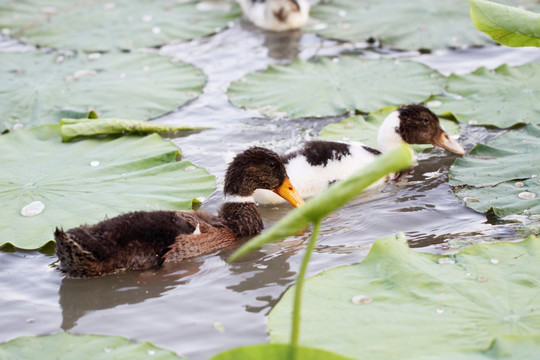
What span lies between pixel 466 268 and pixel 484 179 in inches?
59.3

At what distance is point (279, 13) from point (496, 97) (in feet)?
11.0

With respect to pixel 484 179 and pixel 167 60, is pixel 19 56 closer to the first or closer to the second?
pixel 167 60

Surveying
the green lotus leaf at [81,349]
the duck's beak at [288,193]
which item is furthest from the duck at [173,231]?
the green lotus leaf at [81,349]

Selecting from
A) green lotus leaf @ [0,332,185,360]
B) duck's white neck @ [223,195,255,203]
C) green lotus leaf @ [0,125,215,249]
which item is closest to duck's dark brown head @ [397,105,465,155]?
duck's white neck @ [223,195,255,203]

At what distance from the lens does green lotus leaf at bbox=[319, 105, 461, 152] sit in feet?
20.4

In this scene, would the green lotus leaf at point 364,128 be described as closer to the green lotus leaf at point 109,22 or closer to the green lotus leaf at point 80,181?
the green lotus leaf at point 80,181

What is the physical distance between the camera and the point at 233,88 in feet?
23.6

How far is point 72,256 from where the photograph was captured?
4.36 metres

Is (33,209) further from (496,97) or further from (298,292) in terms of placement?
(496,97)

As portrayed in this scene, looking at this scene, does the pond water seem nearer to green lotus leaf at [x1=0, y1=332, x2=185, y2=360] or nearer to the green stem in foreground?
green lotus leaf at [x1=0, y1=332, x2=185, y2=360]

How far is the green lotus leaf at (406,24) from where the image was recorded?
8.05 m

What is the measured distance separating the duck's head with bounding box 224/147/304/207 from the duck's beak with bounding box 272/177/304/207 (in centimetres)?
8

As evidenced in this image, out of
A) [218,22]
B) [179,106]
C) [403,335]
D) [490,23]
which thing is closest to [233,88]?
[179,106]

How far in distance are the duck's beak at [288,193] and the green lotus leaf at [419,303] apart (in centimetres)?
127
